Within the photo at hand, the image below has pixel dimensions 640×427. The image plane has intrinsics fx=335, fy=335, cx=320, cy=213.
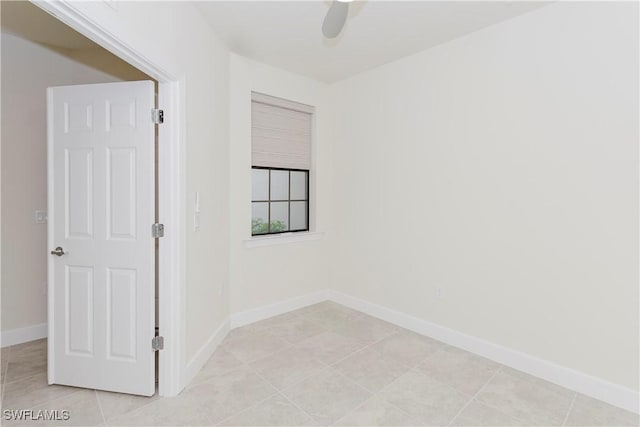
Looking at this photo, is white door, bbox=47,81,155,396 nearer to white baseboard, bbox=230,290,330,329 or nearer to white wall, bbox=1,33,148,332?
white wall, bbox=1,33,148,332

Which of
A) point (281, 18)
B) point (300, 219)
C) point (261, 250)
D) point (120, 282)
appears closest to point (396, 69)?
point (281, 18)

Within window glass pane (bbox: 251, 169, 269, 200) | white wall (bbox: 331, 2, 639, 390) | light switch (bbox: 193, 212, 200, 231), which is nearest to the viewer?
white wall (bbox: 331, 2, 639, 390)

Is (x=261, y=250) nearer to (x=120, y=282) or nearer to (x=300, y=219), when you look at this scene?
(x=300, y=219)

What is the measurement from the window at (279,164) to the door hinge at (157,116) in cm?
138

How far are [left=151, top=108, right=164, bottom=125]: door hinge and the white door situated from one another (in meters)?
0.03

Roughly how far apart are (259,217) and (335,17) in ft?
7.93

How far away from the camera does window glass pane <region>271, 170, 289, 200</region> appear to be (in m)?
3.88

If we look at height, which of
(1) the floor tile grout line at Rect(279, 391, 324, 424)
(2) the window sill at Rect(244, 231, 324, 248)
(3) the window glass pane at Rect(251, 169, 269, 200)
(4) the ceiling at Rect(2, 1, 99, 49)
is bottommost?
(1) the floor tile grout line at Rect(279, 391, 324, 424)

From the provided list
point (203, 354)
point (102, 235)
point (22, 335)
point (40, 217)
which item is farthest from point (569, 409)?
point (40, 217)

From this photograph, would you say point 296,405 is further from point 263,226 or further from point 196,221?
point 263,226

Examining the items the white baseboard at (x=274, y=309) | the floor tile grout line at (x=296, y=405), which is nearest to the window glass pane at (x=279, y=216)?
the white baseboard at (x=274, y=309)

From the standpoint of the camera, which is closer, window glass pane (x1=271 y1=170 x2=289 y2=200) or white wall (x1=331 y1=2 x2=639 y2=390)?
white wall (x1=331 y1=2 x2=639 y2=390)

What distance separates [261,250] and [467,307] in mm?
2098

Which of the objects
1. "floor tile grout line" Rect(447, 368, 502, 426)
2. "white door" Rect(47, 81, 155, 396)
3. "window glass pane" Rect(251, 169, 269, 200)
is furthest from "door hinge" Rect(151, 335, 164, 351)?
"floor tile grout line" Rect(447, 368, 502, 426)
